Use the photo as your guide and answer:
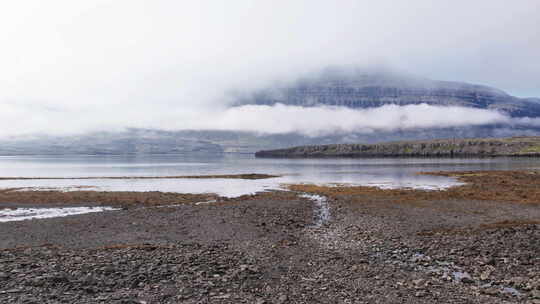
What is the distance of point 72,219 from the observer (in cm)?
3525

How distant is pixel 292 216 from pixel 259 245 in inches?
473

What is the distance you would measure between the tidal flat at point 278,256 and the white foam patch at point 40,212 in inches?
194

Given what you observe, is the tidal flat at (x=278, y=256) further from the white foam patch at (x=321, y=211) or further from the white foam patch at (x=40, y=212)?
the white foam patch at (x=40, y=212)

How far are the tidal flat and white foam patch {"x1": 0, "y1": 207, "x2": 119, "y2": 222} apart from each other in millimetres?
4936

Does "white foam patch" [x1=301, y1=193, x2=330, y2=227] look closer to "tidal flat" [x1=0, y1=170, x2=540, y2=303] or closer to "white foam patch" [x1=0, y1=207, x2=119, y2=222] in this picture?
"tidal flat" [x1=0, y1=170, x2=540, y2=303]

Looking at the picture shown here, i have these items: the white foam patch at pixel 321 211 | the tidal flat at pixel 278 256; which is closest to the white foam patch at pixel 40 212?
the tidal flat at pixel 278 256

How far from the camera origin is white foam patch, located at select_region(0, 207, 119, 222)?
38656 mm

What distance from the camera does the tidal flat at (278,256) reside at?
49.5 feet

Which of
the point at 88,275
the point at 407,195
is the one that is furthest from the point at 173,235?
the point at 407,195

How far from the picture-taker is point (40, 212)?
1658 inches

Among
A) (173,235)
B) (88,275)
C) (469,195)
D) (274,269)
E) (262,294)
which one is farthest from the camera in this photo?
(469,195)

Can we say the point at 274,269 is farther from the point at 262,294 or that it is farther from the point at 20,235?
the point at 20,235

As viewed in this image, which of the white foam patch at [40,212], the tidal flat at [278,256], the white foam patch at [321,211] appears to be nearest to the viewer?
the tidal flat at [278,256]

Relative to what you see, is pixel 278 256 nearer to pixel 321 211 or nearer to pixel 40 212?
pixel 321 211
